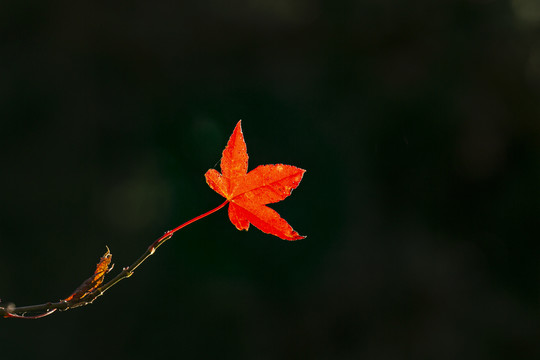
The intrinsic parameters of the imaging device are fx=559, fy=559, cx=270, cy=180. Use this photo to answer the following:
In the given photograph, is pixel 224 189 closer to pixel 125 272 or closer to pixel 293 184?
pixel 293 184

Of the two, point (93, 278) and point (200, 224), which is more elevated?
point (93, 278)

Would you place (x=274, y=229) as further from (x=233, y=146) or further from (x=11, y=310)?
(x=11, y=310)

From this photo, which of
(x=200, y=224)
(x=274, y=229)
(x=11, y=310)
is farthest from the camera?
(x=200, y=224)

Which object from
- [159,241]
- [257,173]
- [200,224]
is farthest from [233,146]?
[200,224]

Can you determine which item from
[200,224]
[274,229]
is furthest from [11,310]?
[200,224]

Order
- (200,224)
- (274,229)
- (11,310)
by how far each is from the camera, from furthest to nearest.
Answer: (200,224) → (274,229) → (11,310)

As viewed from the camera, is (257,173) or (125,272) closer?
(125,272)
